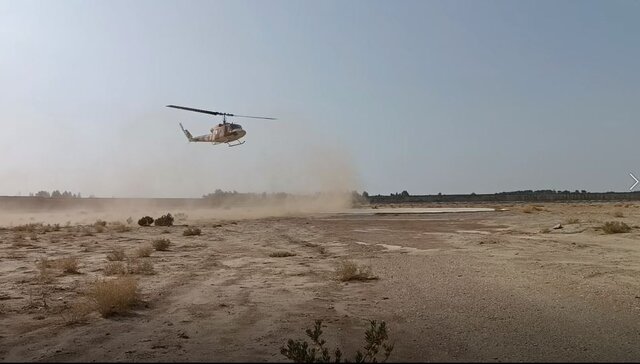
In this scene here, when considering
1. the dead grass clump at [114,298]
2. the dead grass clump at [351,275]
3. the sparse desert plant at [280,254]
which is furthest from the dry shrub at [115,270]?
the dead grass clump at [351,275]

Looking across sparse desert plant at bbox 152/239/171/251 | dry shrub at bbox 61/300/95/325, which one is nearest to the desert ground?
dry shrub at bbox 61/300/95/325

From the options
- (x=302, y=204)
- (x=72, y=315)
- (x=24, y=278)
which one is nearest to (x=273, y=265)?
(x=24, y=278)

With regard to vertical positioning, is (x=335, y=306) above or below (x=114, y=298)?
below

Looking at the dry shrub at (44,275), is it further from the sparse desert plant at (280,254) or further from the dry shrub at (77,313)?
the sparse desert plant at (280,254)

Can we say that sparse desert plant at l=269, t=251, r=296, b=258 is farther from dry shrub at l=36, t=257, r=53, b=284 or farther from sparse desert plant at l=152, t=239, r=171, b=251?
dry shrub at l=36, t=257, r=53, b=284

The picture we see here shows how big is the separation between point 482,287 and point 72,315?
33.8 feet

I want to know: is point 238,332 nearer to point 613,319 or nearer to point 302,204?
point 613,319

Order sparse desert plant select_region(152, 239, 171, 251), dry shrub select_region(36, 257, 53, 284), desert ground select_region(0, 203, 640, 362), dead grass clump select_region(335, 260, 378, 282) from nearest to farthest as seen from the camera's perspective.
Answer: desert ground select_region(0, 203, 640, 362)
dead grass clump select_region(335, 260, 378, 282)
dry shrub select_region(36, 257, 53, 284)
sparse desert plant select_region(152, 239, 171, 251)

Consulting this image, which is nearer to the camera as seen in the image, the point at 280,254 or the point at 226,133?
the point at 280,254

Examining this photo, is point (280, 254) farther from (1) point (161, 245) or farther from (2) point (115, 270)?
(2) point (115, 270)

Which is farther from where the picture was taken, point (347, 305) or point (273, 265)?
point (273, 265)

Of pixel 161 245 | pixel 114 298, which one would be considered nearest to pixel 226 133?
pixel 161 245

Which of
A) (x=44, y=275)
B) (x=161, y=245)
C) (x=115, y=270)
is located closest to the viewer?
(x=44, y=275)

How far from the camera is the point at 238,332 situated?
10086 mm
